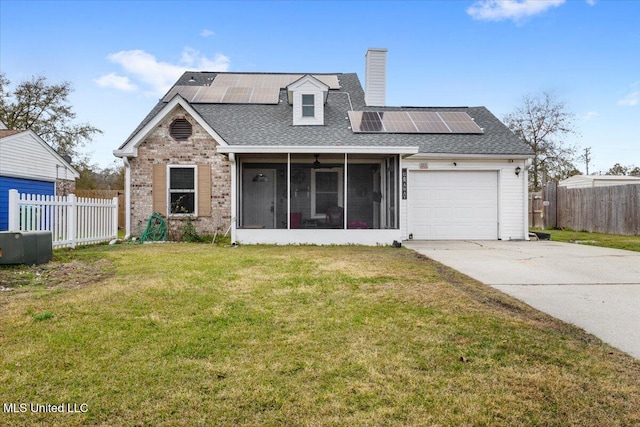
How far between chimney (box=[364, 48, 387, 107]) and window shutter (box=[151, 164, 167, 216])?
842 centimetres

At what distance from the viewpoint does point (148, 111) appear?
14586mm

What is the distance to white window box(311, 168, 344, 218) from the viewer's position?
12.1 meters

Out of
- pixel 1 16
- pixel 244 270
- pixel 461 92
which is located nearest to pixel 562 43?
pixel 461 92

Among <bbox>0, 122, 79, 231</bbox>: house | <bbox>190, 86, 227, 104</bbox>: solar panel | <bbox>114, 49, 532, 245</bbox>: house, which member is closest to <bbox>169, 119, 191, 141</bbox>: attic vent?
<bbox>114, 49, 532, 245</bbox>: house

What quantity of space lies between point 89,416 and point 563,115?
1226 inches

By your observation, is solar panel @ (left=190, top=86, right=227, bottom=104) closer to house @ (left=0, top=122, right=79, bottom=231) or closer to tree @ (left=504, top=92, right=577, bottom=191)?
house @ (left=0, top=122, right=79, bottom=231)

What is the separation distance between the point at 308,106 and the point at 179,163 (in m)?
4.80

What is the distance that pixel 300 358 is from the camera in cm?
303

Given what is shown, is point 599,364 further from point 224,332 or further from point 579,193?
point 579,193

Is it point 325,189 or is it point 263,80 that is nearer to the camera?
point 325,189

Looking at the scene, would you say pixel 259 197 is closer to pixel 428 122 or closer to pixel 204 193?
pixel 204 193

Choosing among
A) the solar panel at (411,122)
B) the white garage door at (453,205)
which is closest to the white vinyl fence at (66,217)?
the solar panel at (411,122)

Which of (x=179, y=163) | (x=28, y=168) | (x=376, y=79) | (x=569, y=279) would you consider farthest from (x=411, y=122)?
(x=28, y=168)

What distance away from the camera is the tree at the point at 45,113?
25.3 meters
